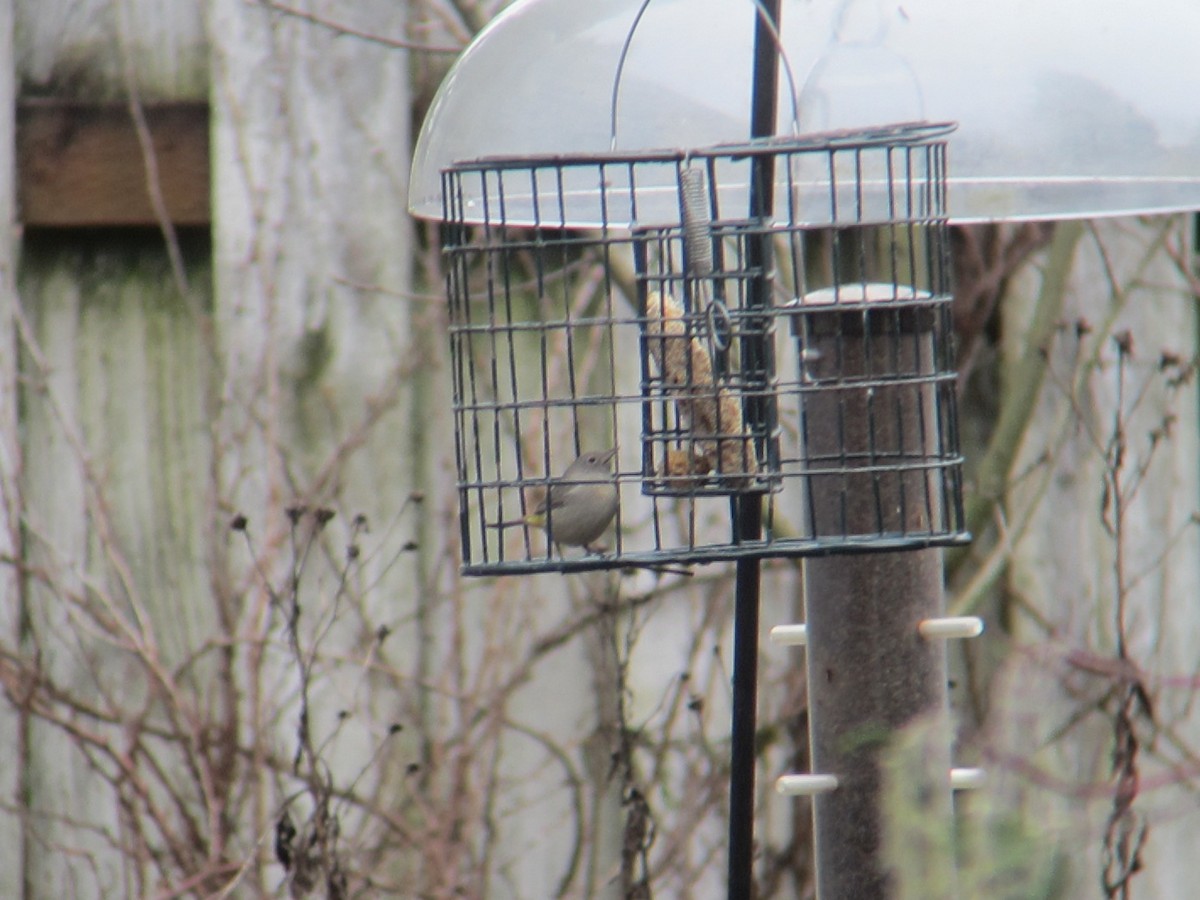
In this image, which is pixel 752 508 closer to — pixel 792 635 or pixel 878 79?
pixel 792 635

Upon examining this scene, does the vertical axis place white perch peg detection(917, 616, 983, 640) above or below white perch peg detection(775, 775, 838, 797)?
above

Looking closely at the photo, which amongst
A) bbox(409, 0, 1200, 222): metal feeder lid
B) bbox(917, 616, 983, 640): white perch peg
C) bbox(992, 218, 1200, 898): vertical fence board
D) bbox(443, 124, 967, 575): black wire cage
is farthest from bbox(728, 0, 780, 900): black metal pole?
bbox(992, 218, 1200, 898): vertical fence board

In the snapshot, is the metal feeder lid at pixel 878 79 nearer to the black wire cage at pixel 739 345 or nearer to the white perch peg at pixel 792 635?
the black wire cage at pixel 739 345

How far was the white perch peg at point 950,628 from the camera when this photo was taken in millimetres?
2719

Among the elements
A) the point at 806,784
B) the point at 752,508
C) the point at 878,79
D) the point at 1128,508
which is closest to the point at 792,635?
the point at 806,784

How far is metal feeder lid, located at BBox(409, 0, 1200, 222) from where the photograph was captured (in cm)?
254

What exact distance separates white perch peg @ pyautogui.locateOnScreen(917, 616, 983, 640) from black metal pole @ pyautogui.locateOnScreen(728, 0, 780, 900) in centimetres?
36

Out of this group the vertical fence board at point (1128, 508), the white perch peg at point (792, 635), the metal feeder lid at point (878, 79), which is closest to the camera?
the metal feeder lid at point (878, 79)

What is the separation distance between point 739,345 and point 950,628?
0.61 metres

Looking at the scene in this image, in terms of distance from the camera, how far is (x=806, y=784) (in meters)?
2.77

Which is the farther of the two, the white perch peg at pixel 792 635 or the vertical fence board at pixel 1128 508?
the vertical fence board at pixel 1128 508

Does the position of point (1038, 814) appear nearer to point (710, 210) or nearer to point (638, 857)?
point (710, 210)

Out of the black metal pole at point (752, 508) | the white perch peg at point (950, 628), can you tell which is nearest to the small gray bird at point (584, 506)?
the black metal pole at point (752, 508)

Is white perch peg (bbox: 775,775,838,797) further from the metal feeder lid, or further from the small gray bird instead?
the metal feeder lid
